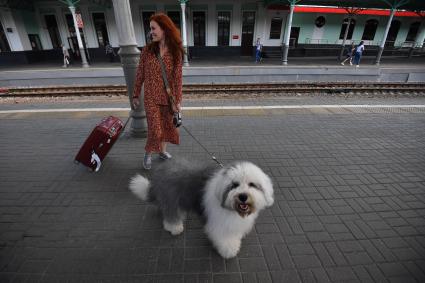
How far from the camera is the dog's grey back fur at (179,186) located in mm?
2549

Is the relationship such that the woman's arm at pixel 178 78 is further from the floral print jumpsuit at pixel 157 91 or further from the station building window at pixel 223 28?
the station building window at pixel 223 28

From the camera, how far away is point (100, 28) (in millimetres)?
22516

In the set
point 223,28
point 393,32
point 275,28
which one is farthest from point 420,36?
point 223,28

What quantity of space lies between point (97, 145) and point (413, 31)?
3742 cm

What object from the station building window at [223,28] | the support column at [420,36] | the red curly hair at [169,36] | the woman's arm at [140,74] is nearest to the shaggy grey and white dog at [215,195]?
the woman's arm at [140,74]

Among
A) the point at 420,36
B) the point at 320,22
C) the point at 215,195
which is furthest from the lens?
the point at 420,36

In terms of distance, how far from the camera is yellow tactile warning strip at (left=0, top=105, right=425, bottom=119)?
6965 mm

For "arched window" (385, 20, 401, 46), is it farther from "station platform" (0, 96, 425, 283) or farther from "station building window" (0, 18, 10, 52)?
"station building window" (0, 18, 10, 52)

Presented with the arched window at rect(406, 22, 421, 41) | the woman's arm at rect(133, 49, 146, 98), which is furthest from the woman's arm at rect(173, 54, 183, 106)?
the arched window at rect(406, 22, 421, 41)

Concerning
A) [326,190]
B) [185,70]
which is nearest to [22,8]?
[185,70]

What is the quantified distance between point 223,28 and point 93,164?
880 inches

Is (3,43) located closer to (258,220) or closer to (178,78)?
(178,78)

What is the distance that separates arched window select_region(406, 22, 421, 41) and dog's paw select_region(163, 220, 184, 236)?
36.8 meters

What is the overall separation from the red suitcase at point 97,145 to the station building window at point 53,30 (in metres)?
25.5
